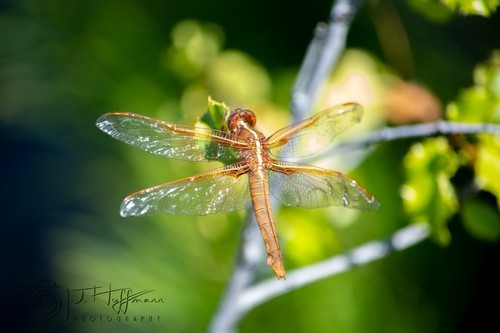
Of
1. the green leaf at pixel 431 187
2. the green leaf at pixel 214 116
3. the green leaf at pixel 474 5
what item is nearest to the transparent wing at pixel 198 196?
the green leaf at pixel 214 116

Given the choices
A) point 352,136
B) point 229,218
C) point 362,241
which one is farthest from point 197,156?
point 362,241

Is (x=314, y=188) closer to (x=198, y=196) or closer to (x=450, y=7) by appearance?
(x=198, y=196)

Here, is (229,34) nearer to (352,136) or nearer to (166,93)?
(166,93)

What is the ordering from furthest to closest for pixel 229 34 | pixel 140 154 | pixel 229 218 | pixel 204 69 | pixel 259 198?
1. pixel 229 34
2. pixel 140 154
3. pixel 204 69
4. pixel 229 218
5. pixel 259 198

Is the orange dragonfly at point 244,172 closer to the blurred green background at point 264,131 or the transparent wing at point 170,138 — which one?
the transparent wing at point 170,138

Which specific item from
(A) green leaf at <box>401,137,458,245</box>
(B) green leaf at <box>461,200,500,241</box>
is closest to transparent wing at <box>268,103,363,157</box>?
(A) green leaf at <box>401,137,458,245</box>

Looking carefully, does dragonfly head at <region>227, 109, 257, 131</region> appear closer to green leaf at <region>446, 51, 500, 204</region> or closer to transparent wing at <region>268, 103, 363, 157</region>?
transparent wing at <region>268, 103, 363, 157</region>

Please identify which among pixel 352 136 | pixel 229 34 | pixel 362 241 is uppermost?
pixel 229 34
